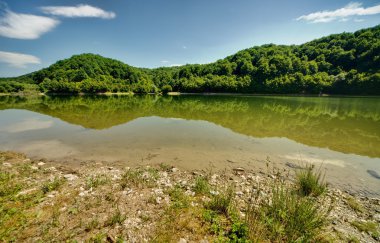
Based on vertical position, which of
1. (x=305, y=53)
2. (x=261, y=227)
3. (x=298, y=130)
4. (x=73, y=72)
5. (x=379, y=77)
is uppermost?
(x=305, y=53)

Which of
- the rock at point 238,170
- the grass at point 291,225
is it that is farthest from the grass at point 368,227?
the rock at point 238,170

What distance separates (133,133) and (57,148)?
15.9 ft

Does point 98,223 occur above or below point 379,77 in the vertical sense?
below

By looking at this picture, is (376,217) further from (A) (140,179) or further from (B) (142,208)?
(A) (140,179)

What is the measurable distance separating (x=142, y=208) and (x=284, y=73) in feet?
341

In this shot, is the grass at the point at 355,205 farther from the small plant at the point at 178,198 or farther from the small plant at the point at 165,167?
the small plant at the point at 165,167

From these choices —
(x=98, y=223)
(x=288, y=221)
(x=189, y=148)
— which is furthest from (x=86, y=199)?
(x=189, y=148)

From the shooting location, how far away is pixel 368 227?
4.23 m

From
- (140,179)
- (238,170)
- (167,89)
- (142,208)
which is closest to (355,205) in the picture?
(238,170)

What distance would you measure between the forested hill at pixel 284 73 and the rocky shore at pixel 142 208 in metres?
81.4

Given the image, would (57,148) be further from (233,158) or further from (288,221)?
(288,221)

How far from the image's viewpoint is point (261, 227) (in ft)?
12.0

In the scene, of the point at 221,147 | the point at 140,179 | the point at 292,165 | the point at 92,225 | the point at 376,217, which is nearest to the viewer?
the point at 92,225

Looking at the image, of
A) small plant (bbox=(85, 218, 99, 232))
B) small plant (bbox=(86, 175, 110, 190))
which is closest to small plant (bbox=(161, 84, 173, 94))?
small plant (bbox=(86, 175, 110, 190))
